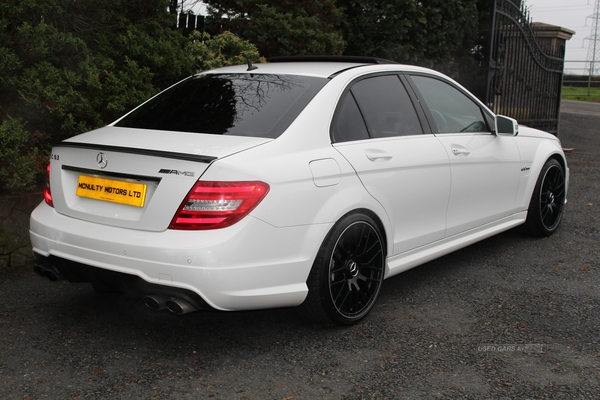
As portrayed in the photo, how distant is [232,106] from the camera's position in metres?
4.06

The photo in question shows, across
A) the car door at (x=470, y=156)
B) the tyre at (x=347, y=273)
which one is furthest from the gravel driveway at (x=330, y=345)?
the car door at (x=470, y=156)

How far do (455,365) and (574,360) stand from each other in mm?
650

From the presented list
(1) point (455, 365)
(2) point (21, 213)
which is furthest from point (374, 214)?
(2) point (21, 213)

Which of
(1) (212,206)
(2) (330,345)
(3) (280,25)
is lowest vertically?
(2) (330,345)

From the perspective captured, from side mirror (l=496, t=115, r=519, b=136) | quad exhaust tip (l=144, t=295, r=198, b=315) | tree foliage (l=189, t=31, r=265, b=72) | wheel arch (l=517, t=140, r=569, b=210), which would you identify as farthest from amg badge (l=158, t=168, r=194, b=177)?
tree foliage (l=189, t=31, r=265, b=72)

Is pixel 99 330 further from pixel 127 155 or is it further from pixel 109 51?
pixel 109 51

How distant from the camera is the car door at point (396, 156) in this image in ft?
13.3

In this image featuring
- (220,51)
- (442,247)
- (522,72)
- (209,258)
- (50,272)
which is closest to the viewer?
(209,258)

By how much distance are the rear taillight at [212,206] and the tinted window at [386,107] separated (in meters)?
1.24

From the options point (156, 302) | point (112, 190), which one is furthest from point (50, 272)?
point (156, 302)

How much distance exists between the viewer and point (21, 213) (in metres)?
5.36

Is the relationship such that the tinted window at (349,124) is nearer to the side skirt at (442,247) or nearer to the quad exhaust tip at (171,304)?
the side skirt at (442,247)

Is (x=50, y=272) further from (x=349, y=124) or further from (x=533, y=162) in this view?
(x=533, y=162)

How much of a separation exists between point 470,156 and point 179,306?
8.61 feet
